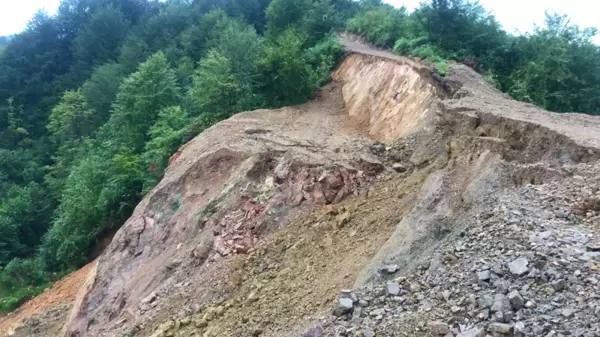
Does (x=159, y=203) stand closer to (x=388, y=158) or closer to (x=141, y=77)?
(x=388, y=158)

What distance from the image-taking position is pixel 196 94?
18.6 metres

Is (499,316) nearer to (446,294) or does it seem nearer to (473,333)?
(473,333)

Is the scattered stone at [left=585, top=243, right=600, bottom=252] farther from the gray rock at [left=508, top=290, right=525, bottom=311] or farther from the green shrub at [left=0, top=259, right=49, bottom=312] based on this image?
the green shrub at [left=0, top=259, right=49, bottom=312]

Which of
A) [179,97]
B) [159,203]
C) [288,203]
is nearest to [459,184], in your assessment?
[288,203]

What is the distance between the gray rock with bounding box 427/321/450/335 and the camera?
5312 mm

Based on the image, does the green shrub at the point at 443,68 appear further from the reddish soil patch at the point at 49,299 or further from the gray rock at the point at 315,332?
the reddish soil patch at the point at 49,299

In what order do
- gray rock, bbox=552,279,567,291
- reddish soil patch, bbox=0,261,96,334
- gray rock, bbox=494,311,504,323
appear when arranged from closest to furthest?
gray rock, bbox=494,311,504,323
gray rock, bbox=552,279,567,291
reddish soil patch, bbox=0,261,96,334

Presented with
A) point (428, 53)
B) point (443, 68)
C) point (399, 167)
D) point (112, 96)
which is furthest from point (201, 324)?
point (112, 96)

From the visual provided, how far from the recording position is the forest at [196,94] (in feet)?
53.9

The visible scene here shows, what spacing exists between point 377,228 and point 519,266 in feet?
11.2

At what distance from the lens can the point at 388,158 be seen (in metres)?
12.3

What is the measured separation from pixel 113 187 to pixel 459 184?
14.8 metres

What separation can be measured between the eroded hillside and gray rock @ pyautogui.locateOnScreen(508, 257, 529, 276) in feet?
0.05

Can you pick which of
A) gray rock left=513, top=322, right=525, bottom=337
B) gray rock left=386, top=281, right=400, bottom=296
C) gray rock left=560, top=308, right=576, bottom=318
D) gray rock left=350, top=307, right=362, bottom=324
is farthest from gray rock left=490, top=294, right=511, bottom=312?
gray rock left=350, top=307, right=362, bottom=324
